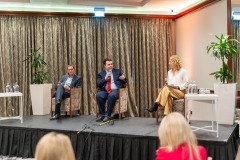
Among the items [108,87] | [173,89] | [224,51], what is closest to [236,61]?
[224,51]

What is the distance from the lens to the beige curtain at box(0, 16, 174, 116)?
22.1ft

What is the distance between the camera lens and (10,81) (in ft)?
22.0

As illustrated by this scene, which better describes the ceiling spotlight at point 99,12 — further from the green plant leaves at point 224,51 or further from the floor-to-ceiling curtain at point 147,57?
the green plant leaves at point 224,51

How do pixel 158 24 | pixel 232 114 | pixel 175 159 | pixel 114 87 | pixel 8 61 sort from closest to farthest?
1. pixel 175 159
2. pixel 232 114
3. pixel 114 87
4. pixel 8 61
5. pixel 158 24

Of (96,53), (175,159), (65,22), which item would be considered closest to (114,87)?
(96,53)

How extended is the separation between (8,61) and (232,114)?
16.0ft

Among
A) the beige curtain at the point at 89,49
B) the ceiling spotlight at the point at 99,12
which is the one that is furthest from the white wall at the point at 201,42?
the ceiling spotlight at the point at 99,12

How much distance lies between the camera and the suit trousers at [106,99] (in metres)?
5.13

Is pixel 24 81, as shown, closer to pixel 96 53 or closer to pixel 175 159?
pixel 96 53

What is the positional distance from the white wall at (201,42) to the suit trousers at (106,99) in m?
1.41

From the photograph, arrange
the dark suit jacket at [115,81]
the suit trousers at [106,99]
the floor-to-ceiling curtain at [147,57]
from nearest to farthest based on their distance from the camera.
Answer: the suit trousers at [106,99], the dark suit jacket at [115,81], the floor-to-ceiling curtain at [147,57]

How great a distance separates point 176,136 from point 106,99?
12.4ft

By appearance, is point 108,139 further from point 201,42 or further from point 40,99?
point 201,42

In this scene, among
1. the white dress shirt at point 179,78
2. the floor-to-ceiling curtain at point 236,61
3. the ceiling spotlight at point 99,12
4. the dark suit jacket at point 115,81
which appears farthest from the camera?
the ceiling spotlight at point 99,12
